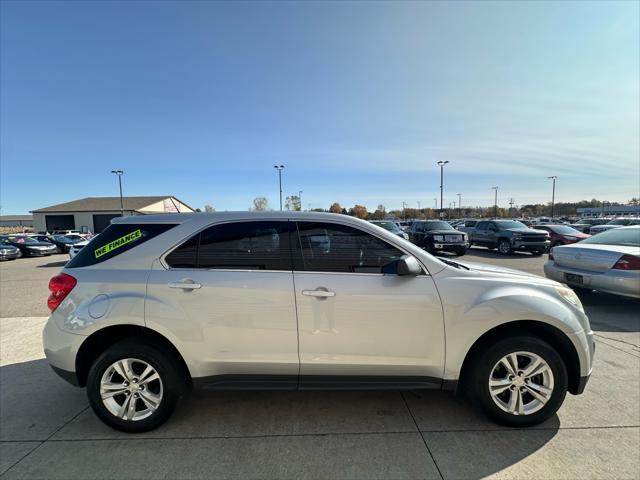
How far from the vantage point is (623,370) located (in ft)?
11.5

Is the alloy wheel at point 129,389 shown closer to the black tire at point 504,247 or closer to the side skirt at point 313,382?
the side skirt at point 313,382

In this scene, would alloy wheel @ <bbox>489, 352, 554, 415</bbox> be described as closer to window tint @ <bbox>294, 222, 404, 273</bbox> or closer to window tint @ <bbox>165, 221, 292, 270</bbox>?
window tint @ <bbox>294, 222, 404, 273</bbox>

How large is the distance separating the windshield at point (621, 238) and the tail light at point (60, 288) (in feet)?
27.9

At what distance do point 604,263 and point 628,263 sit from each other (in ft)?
1.00

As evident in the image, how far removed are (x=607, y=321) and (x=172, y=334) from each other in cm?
665

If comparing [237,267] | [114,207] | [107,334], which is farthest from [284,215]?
[114,207]

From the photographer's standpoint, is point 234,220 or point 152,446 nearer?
point 152,446

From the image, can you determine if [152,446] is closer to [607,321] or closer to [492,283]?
[492,283]

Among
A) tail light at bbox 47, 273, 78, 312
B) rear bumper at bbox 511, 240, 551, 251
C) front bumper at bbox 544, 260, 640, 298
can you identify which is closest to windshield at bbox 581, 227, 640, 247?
front bumper at bbox 544, 260, 640, 298

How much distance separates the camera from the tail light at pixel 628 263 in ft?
16.7

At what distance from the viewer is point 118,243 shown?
2660 mm

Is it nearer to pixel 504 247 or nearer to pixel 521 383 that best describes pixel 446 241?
pixel 504 247

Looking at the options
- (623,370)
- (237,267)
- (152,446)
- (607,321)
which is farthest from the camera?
(607,321)

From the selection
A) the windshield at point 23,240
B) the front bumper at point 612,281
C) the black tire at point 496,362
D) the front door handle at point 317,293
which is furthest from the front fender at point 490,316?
the windshield at point 23,240
